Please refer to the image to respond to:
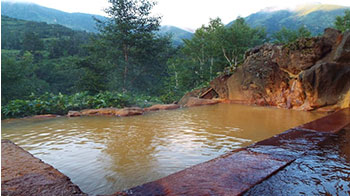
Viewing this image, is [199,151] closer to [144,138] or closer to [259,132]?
[144,138]

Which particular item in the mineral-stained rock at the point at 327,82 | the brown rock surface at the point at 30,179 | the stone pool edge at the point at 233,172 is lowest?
the brown rock surface at the point at 30,179

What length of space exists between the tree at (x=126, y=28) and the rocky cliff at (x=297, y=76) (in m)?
6.25

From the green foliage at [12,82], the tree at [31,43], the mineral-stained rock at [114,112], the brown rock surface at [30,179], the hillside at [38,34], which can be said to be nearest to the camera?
the brown rock surface at [30,179]

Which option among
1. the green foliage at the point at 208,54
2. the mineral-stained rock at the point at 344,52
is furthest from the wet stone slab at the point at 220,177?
the green foliage at the point at 208,54

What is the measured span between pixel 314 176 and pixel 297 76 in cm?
790

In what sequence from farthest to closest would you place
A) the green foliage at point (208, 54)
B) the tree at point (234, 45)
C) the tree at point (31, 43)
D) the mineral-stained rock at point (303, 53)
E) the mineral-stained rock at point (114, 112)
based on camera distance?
the tree at point (31, 43)
the green foliage at point (208, 54)
the tree at point (234, 45)
the mineral-stained rock at point (303, 53)
the mineral-stained rock at point (114, 112)

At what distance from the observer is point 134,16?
48.4ft

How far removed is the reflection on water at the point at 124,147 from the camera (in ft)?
8.67

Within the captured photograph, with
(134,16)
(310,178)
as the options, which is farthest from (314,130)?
(134,16)

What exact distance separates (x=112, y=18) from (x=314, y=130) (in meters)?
14.0

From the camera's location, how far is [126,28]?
14.2m

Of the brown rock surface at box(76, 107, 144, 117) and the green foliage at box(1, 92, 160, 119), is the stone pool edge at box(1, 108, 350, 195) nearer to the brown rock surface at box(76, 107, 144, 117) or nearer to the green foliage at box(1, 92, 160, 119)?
the brown rock surface at box(76, 107, 144, 117)

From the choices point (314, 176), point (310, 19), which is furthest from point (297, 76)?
point (310, 19)

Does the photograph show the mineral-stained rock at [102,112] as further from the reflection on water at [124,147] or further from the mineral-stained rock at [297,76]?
the mineral-stained rock at [297,76]
